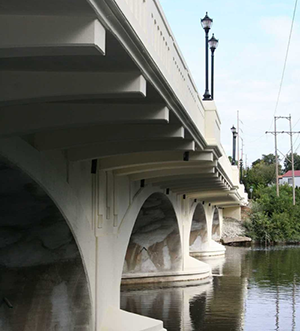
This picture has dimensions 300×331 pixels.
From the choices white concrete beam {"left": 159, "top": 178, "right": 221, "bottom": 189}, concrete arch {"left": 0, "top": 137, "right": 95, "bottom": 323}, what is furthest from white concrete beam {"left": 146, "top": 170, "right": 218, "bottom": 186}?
concrete arch {"left": 0, "top": 137, "right": 95, "bottom": 323}

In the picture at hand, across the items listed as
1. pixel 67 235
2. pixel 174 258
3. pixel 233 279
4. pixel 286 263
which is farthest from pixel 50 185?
pixel 286 263

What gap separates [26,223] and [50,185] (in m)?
1.82

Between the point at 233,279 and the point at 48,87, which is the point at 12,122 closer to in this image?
the point at 48,87

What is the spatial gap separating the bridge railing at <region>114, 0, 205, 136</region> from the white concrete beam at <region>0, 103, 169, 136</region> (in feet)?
2.85

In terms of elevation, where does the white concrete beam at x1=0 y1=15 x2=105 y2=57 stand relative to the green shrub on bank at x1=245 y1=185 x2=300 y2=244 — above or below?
above

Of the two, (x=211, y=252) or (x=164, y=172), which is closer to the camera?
(x=164, y=172)

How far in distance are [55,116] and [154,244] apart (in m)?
19.7

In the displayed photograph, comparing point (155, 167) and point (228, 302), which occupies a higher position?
point (155, 167)

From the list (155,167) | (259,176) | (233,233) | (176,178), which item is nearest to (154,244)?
(176,178)

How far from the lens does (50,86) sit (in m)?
6.88

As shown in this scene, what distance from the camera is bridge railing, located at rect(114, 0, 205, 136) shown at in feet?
22.8

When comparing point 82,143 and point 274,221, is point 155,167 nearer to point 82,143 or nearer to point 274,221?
point 82,143

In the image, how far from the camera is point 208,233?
4566cm

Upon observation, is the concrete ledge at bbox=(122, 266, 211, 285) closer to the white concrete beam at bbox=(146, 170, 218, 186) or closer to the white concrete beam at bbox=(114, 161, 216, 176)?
the white concrete beam at bbox=(146, 170, 218, 186)
